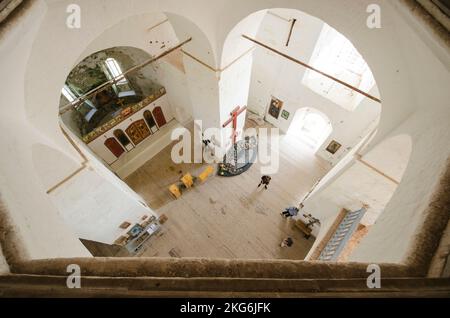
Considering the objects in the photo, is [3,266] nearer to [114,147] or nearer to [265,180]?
[265,180]

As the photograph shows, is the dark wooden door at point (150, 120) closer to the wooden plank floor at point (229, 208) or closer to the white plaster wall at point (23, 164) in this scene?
the wooden plank floor at point (229, 208)

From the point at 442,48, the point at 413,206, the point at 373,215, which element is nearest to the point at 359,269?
the point at 413,206

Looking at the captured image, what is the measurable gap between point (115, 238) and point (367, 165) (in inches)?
290

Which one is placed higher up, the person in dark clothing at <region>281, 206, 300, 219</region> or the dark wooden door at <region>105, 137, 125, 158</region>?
the person in dark clothing at <region>281, 206, 300, 219</region>

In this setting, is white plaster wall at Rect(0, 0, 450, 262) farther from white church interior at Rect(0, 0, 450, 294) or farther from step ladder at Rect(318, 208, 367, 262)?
step ladder at Rect(318, 208, 367, 262)

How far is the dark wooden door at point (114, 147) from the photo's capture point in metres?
9.68

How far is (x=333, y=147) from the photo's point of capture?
9.85 meters

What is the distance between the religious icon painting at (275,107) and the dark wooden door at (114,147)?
7.19 m

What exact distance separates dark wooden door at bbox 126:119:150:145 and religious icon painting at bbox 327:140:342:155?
826 centimetres

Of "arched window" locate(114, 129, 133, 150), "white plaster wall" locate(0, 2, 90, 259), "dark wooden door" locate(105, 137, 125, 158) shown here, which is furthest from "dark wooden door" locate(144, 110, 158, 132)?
"white plaster wall" locate(0, 2, 90, 259)

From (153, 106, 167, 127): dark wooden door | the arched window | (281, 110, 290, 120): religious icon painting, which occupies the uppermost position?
(281, 110, 290, 120): religious icon painting

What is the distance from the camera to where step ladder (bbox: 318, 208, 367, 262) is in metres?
5.33
